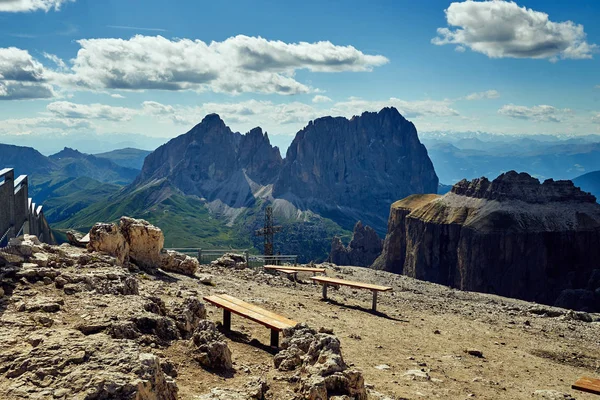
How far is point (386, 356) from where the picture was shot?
13914 millimetres

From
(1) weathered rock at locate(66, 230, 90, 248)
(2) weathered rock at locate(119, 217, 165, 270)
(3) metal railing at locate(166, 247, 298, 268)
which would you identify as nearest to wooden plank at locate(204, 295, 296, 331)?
(2) weathered rock at locate(119, 217, 165, 270)

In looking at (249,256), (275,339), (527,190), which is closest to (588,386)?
(275,339)

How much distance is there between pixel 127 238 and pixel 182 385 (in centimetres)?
1390

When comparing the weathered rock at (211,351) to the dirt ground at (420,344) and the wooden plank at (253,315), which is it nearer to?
the dirt ground at (420,344)

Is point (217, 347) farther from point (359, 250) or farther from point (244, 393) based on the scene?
point (359, 250)

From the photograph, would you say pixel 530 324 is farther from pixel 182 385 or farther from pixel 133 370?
pixel 133 370

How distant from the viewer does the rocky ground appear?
7262mm

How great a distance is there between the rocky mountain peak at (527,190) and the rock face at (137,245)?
112 m

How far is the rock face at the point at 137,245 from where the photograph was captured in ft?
62.2

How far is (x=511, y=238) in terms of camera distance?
11100cm

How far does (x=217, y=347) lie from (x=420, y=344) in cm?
857

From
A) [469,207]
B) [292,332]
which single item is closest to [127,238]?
[292,332]

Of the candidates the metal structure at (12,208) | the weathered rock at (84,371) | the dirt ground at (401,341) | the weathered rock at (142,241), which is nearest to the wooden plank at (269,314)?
the dirt ground at (401,341)

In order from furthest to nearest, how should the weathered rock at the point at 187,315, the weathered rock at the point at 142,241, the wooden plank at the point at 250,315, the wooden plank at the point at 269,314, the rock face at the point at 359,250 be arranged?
the rock face at the point at 359,250
the weathered rock at the point at 142,241
the wooden plank at the point at 269,314
the wooden plank at the point at 250,315
the weathered rock at the point at 187,315
